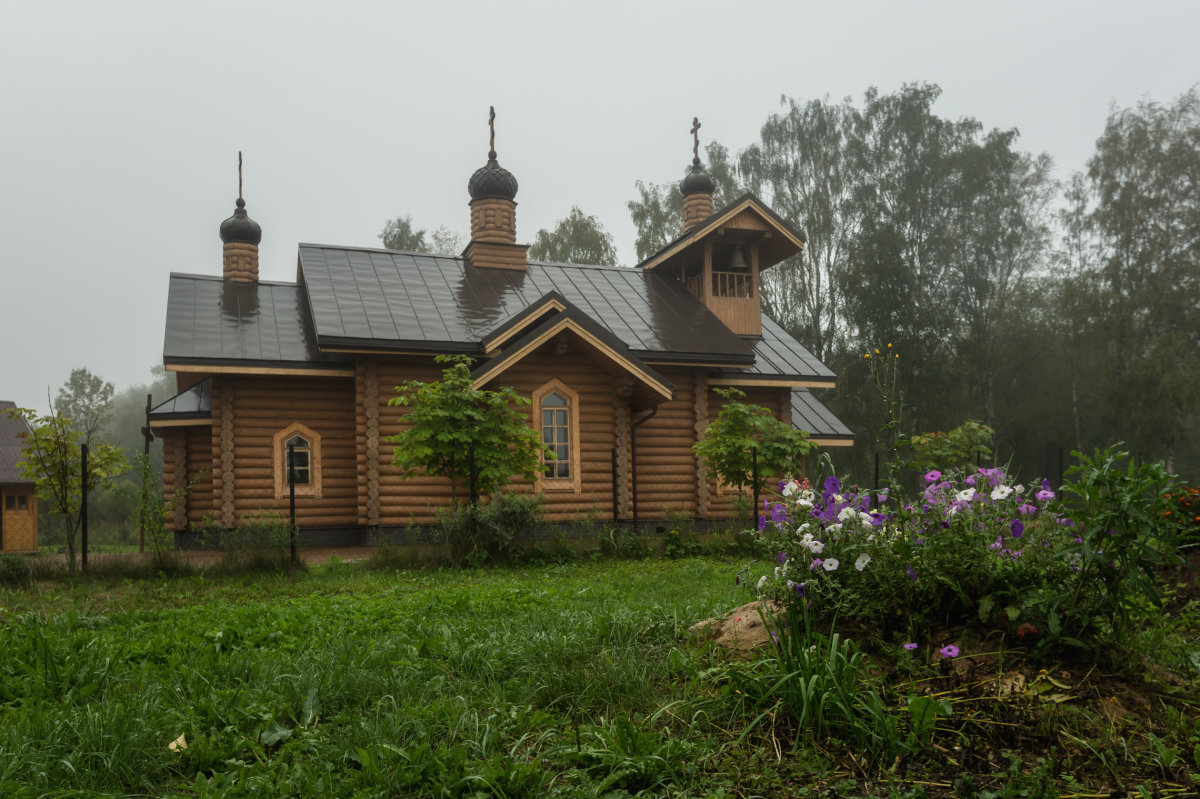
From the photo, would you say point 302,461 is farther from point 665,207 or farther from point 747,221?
point 665,207

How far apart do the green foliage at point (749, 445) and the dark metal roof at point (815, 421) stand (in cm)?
536

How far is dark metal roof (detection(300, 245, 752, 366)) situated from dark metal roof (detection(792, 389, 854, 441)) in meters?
2.73

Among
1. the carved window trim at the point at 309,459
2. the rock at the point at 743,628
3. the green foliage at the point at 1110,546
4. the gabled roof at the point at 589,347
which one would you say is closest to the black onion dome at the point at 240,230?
the carved window trim at the point at 309,459

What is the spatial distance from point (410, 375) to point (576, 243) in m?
19.5

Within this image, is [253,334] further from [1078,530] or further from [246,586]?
[1078,530]

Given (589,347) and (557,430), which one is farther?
(557,430)

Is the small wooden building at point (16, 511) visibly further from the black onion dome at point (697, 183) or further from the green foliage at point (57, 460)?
the black onion dome at point (697, 183)

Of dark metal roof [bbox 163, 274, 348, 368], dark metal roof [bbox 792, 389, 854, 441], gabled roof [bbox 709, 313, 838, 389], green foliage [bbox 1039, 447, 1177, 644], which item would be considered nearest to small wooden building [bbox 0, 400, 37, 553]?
dark metal roof [bbox 163, 274, 348, 368]

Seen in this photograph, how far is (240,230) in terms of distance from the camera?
59.4 ft

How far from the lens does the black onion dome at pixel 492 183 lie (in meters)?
19.1

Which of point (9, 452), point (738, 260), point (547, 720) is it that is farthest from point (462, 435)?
point (9, 452)

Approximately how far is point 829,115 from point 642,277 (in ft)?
48.6

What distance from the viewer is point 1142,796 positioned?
3062 millimetres

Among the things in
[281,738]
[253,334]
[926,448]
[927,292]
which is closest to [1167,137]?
[927,292]
